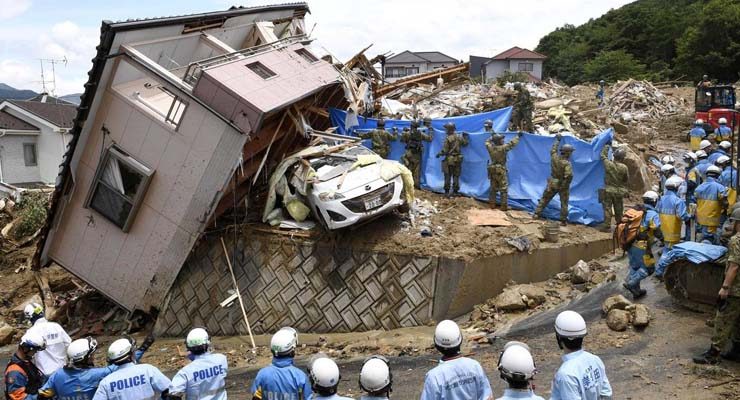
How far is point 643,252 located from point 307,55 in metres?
8.55

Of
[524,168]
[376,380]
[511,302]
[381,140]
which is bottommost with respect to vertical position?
[511,302]

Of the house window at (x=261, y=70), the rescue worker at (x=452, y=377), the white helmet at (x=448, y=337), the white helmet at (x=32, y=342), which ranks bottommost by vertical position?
the white helmet at (x=32, y=342)

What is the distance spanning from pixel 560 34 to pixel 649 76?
1982cm

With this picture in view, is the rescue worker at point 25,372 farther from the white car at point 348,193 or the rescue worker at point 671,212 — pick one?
the rescue worker at point 671,212

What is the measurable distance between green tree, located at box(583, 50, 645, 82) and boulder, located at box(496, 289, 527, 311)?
3938 cm

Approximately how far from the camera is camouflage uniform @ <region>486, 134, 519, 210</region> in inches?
446

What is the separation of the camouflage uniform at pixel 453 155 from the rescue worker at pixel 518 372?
28.9 ft

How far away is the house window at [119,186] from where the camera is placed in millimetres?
9773

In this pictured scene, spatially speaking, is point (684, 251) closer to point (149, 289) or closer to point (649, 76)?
point (149, 289)

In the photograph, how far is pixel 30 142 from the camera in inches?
890

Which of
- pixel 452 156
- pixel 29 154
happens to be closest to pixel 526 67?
pixel 29 154

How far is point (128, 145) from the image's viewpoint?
385 inches

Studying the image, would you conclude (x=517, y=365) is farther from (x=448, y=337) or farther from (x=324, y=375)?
(x=324, y=375)

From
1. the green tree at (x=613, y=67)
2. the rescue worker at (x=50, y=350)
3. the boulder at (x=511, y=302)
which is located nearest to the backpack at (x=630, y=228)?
the boulder at (x=511, y=302)
